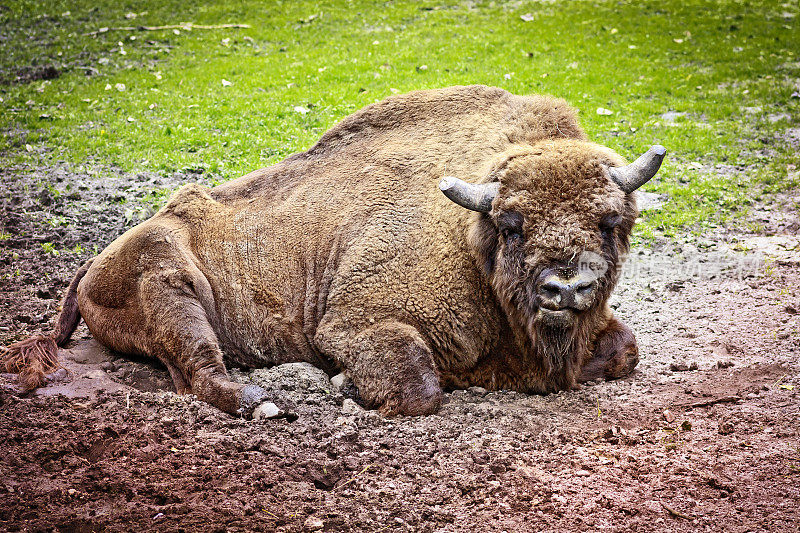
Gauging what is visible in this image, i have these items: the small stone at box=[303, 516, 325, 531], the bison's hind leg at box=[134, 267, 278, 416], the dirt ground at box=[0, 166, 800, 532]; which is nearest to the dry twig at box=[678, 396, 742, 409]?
the dirt ground at box=[0, 166, 800, 532]

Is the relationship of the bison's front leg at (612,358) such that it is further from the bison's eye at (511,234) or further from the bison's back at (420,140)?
the bison's back at (420,140)

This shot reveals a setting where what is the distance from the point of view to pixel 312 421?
4.96 metres

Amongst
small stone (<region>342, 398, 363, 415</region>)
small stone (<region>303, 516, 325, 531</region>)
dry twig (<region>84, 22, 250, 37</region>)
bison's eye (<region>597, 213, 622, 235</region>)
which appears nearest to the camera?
small stone (<region>303, 516, 325, 531</region>)

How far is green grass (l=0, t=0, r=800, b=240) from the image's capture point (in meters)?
10.4

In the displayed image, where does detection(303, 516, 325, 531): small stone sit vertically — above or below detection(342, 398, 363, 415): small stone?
above

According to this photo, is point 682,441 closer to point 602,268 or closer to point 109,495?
point 602,268

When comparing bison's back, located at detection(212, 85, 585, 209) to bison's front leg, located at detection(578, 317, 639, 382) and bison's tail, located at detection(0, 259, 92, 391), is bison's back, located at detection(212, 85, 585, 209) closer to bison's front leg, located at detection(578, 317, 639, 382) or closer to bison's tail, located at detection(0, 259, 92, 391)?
bison's front leg, located at detection(578, 317, 639, 382)

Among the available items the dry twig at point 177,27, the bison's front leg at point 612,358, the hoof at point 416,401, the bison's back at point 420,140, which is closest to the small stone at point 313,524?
the hoof at point 416,401

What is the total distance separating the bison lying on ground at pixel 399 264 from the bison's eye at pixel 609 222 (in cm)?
2

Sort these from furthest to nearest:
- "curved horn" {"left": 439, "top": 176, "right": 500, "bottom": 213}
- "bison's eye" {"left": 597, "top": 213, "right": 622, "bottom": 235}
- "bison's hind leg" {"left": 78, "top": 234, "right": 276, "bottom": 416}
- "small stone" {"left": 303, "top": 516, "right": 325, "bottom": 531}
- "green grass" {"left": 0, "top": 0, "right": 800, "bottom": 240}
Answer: "green grass" {"left": 0, "top": 0, "right": 800, "bottom": 240} < "bison's hind leg" {"left": 78, "top": 234, "right": 276, "bottom": 416} < "curved horn" {"left": 439, "top": 176, "right": 500, "bottom": 213} < "bison's eye" {"left": 597, "top": 213, "right": 622, "bottom": 235} < "small stone" {"left": 303, "top": 516, "right": 325, "bottom": 531}

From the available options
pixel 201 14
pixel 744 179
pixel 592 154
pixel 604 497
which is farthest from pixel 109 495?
pixel 201 14

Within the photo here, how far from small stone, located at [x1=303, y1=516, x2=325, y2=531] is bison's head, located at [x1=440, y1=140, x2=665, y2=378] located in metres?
1.95

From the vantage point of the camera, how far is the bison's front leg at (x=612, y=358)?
5535 mm

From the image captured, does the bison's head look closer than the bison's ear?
Yes
